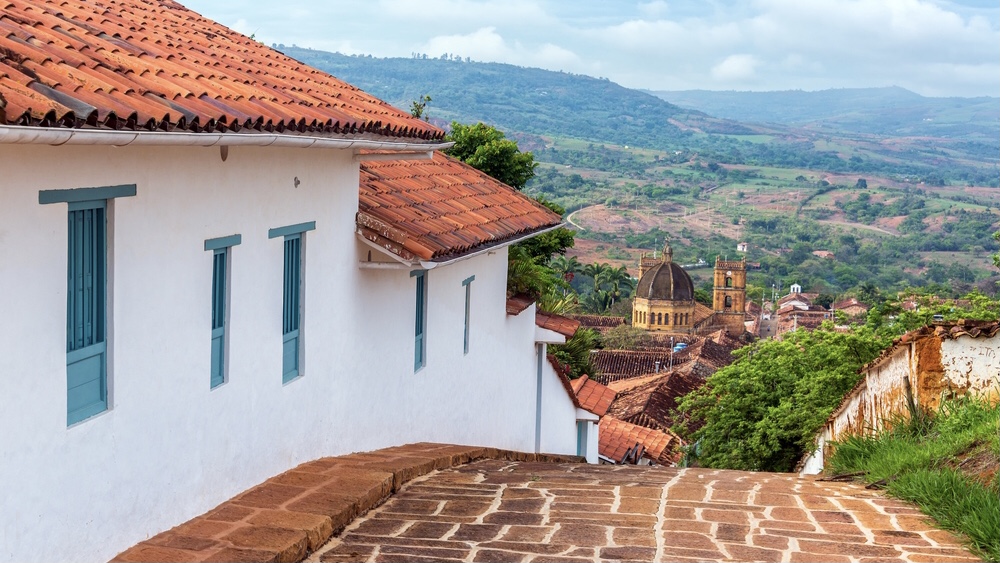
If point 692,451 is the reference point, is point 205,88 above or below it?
above

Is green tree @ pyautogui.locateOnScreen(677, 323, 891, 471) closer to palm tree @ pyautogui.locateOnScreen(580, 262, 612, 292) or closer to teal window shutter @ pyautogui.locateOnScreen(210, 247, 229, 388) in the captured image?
teal window shutter @ pyautogui.locateOnScreen(210, 247, 229, 388)

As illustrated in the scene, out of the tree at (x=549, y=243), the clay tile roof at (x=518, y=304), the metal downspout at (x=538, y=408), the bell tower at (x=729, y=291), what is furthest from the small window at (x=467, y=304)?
the bell tower at (x=729, y=291)

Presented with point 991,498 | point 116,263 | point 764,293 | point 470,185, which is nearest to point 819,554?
point 991,498

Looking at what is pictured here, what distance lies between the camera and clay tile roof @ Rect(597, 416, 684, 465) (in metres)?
23.6

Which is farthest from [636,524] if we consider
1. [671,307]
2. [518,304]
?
[671,307]

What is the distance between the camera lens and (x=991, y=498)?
236 inches

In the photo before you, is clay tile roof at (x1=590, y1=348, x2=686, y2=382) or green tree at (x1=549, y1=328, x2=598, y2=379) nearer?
green tree at (x1=549, y1=328, x2=598, y2=379)

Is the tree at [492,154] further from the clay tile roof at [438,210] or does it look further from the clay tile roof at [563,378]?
the clay tile roof at [438,210]

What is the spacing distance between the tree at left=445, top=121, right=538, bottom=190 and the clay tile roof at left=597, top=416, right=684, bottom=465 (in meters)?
5.83

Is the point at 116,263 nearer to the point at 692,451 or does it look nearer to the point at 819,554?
the point at 819,554

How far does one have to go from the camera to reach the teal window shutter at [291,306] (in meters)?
7.43

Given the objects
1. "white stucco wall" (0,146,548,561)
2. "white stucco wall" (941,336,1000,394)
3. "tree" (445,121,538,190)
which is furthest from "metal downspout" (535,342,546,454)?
"tree" (445,121,538,190)

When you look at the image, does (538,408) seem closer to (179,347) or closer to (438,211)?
(438,211)

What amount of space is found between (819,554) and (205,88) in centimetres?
394
